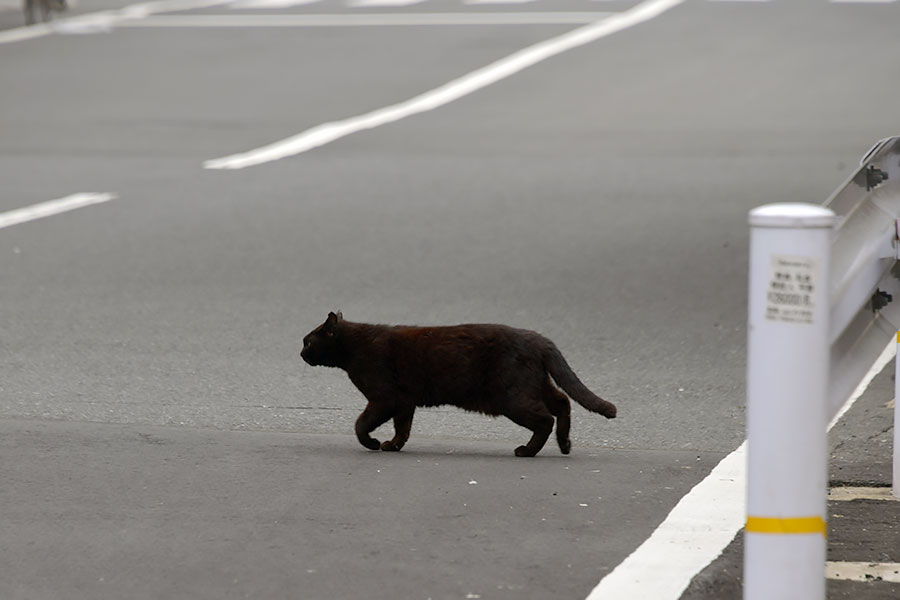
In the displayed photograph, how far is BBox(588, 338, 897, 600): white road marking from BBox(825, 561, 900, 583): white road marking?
38 centimetres

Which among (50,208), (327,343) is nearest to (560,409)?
(327,343)

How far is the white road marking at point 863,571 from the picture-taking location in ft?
17.3

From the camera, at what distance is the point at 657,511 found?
5.97 m

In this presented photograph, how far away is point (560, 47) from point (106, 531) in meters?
25.6

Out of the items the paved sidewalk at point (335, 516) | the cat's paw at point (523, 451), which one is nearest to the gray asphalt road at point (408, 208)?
the paved sidewalk at point (335, 516)

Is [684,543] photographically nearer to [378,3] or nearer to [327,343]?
[327,343]

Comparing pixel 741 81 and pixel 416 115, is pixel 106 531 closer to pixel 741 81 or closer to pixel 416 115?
pixel 416 115

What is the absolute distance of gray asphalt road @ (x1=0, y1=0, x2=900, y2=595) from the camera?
28.3 ft

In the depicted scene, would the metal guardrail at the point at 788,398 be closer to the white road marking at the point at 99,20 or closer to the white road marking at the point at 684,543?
the white road marking at the point at 684,543

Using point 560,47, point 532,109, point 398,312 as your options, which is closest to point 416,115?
point 532,109

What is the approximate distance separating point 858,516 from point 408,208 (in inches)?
382

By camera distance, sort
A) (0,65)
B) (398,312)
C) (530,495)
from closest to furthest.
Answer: (530,495) < (398,312) < (0,65)

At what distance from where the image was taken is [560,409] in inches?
271

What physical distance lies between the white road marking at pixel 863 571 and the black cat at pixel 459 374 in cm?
156
